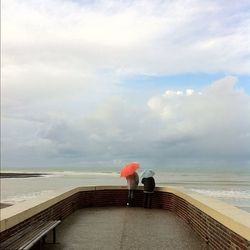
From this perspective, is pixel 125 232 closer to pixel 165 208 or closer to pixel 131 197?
pixel 165 208

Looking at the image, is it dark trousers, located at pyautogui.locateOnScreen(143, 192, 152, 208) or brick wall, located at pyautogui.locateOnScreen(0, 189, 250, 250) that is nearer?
brick wall, located at pyautogui.locateOnScreen(0, 189, 250, 250)

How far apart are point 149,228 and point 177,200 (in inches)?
116

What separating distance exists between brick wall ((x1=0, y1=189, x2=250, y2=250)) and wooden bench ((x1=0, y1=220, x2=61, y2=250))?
0.09 metres

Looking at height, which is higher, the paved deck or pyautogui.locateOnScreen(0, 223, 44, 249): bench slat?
pyautogui.locateOnScreen(0, 223, 44, 249): bench slat

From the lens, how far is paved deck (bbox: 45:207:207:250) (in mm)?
8341

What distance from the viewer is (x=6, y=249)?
19.6 ft

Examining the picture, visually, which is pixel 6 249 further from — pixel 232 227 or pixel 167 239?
pixel 167 239

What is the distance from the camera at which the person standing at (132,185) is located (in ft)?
50.7

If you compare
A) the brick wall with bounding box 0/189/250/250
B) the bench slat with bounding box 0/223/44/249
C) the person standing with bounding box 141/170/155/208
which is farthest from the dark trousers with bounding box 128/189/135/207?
the bench slat with bounding box 0/223/44/249

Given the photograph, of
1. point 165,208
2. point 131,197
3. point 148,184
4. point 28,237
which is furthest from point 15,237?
point 131,197

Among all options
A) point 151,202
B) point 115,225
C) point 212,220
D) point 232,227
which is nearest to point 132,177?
point 151,202

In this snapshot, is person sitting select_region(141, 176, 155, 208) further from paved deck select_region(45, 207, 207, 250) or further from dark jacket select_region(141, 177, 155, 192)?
paved deck select_region(45, 207, 207, 250)

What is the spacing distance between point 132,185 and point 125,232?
588 centimetres

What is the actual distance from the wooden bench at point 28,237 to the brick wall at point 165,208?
0.29 ft
